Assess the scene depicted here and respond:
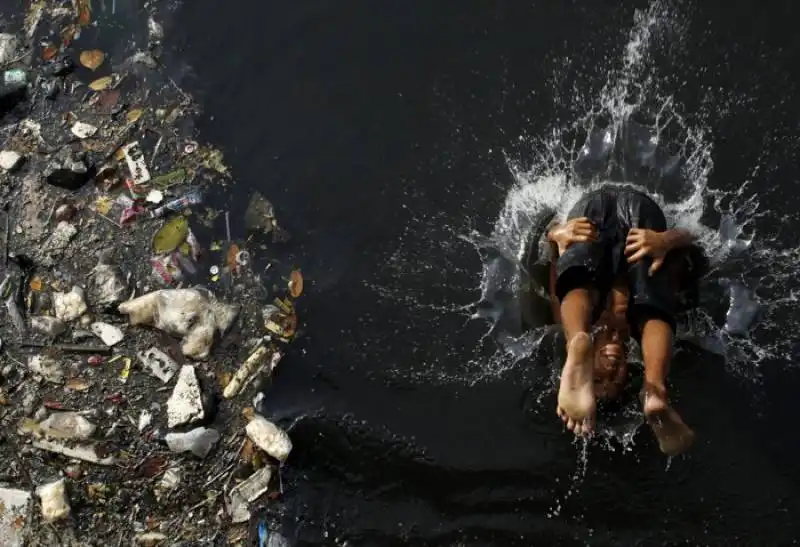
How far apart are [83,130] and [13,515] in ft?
7.23

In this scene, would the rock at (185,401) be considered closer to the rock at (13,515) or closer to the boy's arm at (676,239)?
the rock at (13,515)

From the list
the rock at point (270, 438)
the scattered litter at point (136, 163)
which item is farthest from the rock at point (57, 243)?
the rock at point (270, 438)

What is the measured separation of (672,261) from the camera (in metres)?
3.43

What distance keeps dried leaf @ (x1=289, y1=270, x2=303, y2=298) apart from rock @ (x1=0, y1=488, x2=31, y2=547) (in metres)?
1.61

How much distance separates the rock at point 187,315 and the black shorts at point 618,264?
5.79 feet

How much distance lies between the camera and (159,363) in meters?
4.03

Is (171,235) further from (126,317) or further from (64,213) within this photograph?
(64,213)

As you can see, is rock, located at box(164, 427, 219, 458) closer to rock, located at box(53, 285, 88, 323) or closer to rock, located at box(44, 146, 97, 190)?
rock, located at box(53, 285, 88, 323)

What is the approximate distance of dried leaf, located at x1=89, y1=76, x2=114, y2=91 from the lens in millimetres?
4809

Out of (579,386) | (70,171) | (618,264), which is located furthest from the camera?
(70,171)

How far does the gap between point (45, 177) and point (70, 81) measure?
27.2 inches

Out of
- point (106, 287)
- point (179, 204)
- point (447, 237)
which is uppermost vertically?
point (447, 237)

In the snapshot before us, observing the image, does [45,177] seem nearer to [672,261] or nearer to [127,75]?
[127,75]

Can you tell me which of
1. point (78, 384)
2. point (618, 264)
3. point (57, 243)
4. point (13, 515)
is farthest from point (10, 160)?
point (618, 264)
